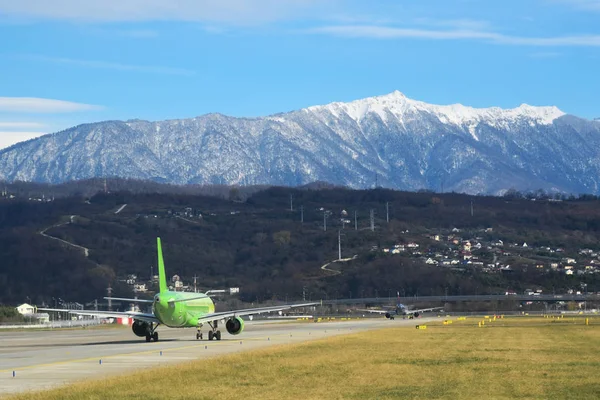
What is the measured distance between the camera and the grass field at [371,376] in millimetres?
33625

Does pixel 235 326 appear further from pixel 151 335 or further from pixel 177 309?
pixel 151 335

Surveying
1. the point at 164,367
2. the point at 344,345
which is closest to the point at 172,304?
the point at 344,345

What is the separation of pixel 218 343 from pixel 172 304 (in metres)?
3.96

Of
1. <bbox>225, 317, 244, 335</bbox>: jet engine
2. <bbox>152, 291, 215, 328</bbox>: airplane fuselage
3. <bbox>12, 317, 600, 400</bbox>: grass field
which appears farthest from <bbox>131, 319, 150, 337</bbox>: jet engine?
<bbox>12, 317, 600, 400</bbox>: grass field

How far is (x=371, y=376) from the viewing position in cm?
3981

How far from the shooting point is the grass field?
33625mm

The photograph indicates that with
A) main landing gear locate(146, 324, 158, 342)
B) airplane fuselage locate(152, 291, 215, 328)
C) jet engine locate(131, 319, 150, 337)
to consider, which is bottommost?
main landing gear locate(146, 324, 158, 342)

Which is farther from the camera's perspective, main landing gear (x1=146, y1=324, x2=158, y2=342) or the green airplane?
main landing gear (x1=146, y1=324, x2=158, y2=342)

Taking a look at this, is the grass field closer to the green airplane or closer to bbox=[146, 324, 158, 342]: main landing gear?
the green airplane

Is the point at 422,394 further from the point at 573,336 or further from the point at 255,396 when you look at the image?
the point at 573,336

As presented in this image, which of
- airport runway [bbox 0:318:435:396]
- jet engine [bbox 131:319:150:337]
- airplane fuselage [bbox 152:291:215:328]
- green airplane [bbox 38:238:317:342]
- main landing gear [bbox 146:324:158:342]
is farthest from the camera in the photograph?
jet engine [bbox 131:319:150:337]

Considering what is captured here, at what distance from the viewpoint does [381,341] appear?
68875mm

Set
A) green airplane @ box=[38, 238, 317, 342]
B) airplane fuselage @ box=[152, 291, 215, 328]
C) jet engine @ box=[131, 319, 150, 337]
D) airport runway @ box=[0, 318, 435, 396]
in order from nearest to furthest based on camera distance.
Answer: airport runway @ box=[0, 318, 435, 396] < airplane fuselage @ box=[152, 291, 215, 328] < green airplane @ box=[38, 238, 317, 342] < jet engine @ box=[131, 319, 150, 337]

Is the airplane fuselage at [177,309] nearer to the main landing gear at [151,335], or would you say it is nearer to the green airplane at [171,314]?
the green airplane at [171,314]
